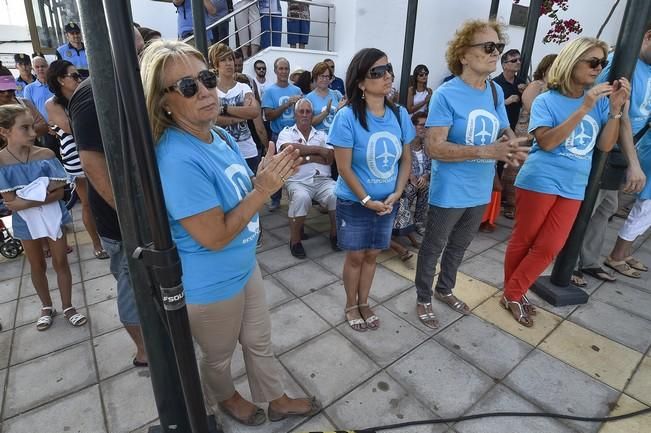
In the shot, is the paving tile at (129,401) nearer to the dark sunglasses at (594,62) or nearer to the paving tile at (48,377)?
the paving tile at (48,377)

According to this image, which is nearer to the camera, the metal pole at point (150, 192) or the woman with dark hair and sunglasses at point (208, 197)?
the metal pole at point (150, 192)

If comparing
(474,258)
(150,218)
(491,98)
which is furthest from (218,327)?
(474,258)

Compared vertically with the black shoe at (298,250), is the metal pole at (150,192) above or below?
above

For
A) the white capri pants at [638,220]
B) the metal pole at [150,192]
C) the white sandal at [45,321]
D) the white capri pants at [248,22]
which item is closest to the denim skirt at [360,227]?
the metal pole at [150,192]

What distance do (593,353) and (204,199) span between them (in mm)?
2766

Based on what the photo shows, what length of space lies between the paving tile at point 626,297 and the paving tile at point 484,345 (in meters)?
1.21

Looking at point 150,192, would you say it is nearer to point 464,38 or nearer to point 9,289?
point 464,38

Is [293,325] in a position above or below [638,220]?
below

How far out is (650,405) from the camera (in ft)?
7.00

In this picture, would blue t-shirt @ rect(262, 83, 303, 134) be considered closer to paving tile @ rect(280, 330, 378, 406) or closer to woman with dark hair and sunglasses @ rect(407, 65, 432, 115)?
woman with dark hair and sunglasses @ rect(407, 65, 432, 115)

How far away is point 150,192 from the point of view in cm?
92

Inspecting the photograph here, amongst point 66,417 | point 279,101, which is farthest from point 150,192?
point 279,101

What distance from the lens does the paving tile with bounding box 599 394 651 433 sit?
6.50 feet

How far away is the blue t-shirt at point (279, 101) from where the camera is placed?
5.02 metres
